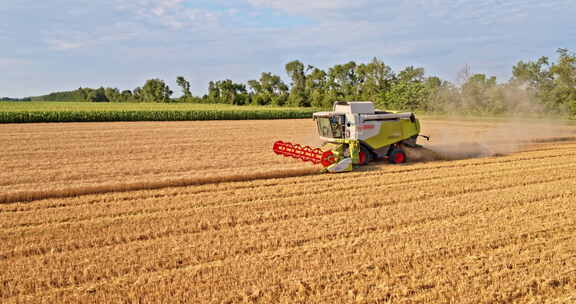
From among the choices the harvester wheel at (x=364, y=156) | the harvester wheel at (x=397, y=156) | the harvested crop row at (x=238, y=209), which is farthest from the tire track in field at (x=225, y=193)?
the harvester wheel at (x=397, y=156)

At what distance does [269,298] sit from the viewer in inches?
192

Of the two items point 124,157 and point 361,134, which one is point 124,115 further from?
point 361,134

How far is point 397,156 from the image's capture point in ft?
46.7

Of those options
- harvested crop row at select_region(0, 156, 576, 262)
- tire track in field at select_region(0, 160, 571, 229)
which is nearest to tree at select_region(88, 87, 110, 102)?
tire track in field at select_region(0, 160, 571, 229)

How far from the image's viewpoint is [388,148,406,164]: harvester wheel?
46.4ft

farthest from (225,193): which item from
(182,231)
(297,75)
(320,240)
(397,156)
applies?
(297,75)

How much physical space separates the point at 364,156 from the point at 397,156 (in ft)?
3.55

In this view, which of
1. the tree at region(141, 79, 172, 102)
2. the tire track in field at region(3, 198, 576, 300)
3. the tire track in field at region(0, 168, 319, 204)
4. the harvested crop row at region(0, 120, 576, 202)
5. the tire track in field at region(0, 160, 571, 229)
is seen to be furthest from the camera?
the tree at region(141, 79, 172, 102)

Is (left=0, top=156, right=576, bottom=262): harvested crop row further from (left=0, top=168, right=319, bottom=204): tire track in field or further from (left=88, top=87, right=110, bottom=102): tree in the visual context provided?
(left=88, top=87, right=110, bottom=102): tree

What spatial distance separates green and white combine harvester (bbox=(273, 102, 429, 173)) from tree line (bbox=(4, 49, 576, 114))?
835cm

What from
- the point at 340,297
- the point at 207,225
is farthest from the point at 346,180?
the point at 340,297

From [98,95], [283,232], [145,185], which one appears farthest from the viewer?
[98,95]

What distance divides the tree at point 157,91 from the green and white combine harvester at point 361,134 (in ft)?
251

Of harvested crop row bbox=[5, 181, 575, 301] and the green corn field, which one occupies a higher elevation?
the green corn field
